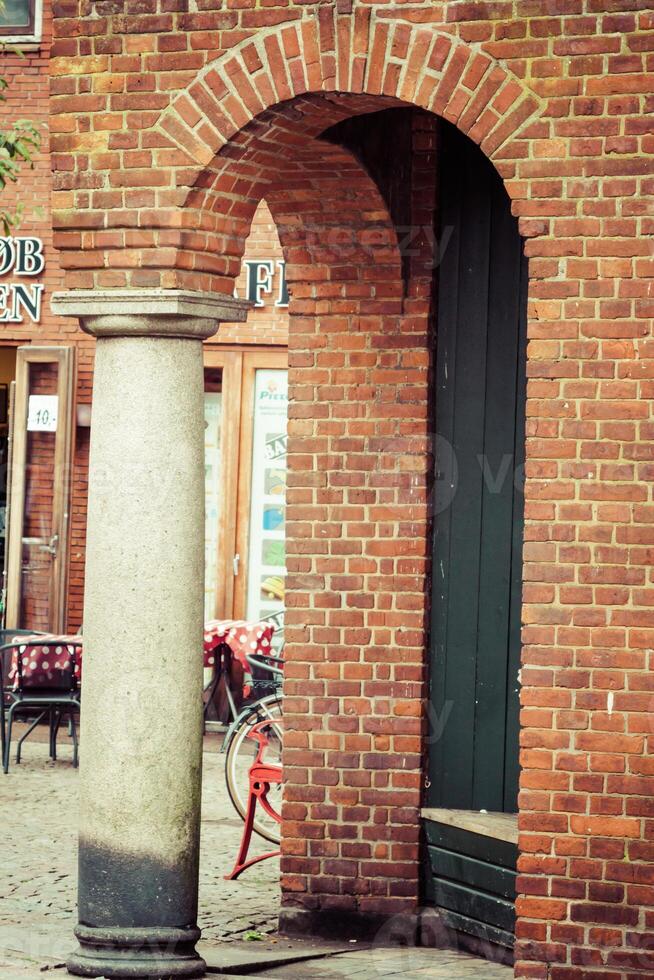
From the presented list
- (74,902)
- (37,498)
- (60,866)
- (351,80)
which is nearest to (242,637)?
(37,498)

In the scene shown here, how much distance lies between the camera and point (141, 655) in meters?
6.55

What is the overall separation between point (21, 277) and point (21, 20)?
2128 mm

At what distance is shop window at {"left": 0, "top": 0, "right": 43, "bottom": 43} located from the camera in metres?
14.5

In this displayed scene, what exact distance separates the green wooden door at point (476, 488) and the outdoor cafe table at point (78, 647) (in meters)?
3.75

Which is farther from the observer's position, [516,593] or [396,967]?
[516,593]

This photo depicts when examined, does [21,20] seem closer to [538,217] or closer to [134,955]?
[538,217]

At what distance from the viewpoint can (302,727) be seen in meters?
7.89

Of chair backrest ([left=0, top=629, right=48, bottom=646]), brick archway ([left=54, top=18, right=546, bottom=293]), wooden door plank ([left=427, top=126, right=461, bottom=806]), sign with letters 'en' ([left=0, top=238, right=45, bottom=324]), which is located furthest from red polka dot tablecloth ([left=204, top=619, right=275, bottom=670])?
brick archway ([left=54, top=18, right=546, bottom=293])

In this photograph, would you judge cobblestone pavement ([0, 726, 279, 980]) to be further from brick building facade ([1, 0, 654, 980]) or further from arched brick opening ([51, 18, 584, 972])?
arched brick opening ([51, 18, 584, 972])

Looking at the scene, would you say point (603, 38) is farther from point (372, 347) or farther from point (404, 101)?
point (372, 347)

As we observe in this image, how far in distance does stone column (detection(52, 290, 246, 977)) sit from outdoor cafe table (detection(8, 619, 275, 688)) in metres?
4.61

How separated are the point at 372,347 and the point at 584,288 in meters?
1.82

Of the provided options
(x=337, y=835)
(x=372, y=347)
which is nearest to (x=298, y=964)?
(x=337, y=835)

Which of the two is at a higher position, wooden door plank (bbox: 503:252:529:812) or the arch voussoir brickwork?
the arch voussoir brickwork
